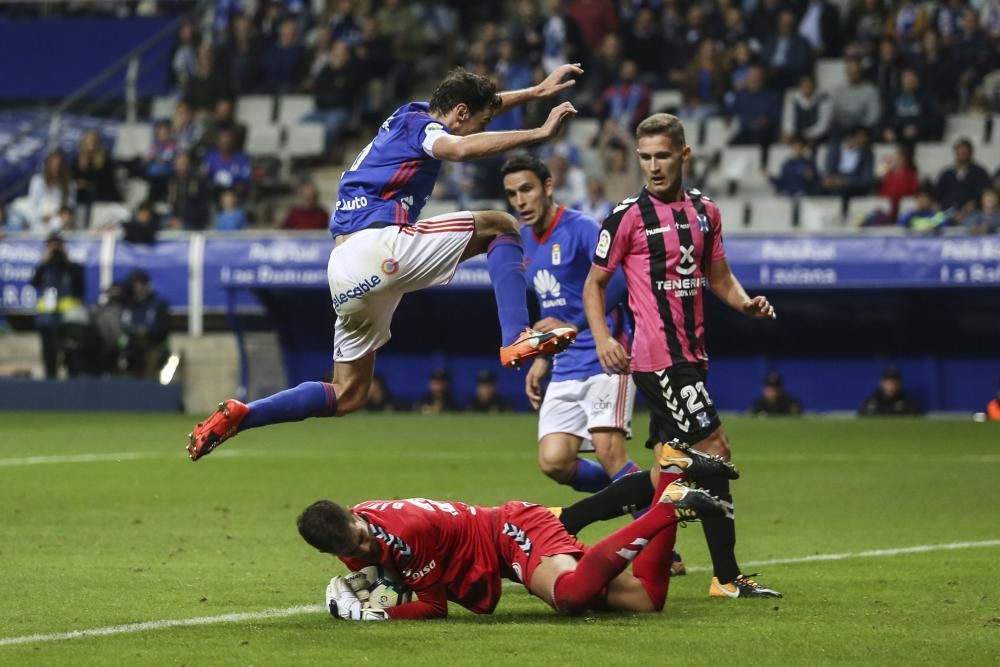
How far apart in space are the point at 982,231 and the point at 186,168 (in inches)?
444

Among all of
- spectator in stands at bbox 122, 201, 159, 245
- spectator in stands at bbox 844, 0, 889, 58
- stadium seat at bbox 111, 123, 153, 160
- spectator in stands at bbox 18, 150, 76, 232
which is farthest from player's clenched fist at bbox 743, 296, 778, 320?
stadium seat at bbox 111, 123, 153, 160

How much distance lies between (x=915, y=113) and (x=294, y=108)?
31.5 feet

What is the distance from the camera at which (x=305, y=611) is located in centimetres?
766

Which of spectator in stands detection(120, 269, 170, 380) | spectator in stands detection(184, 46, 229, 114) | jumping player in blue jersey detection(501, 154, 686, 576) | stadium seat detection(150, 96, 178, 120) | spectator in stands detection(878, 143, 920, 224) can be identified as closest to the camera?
jumping player in blue jersey detection(501, 154, 686, 576)

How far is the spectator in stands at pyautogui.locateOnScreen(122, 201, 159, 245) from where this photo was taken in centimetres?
2352

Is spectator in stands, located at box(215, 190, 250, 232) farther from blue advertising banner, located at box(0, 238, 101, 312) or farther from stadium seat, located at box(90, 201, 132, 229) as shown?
blue advertising banner, located at box(0, 238, 101, 312)

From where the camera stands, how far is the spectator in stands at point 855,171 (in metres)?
22.3

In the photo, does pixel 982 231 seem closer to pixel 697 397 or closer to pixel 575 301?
pixel 575 301

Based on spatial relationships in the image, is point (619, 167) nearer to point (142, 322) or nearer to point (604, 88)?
point (604, 88)

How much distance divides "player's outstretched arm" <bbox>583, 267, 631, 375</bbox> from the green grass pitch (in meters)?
1.13

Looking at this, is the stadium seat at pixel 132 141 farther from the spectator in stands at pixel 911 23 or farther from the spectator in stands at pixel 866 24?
the spectator in stands at pixel 911 23

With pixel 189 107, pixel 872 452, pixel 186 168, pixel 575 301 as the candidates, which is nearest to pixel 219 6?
pixel 189 107

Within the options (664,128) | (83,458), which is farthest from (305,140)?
(664,128)

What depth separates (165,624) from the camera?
23.8 feet
